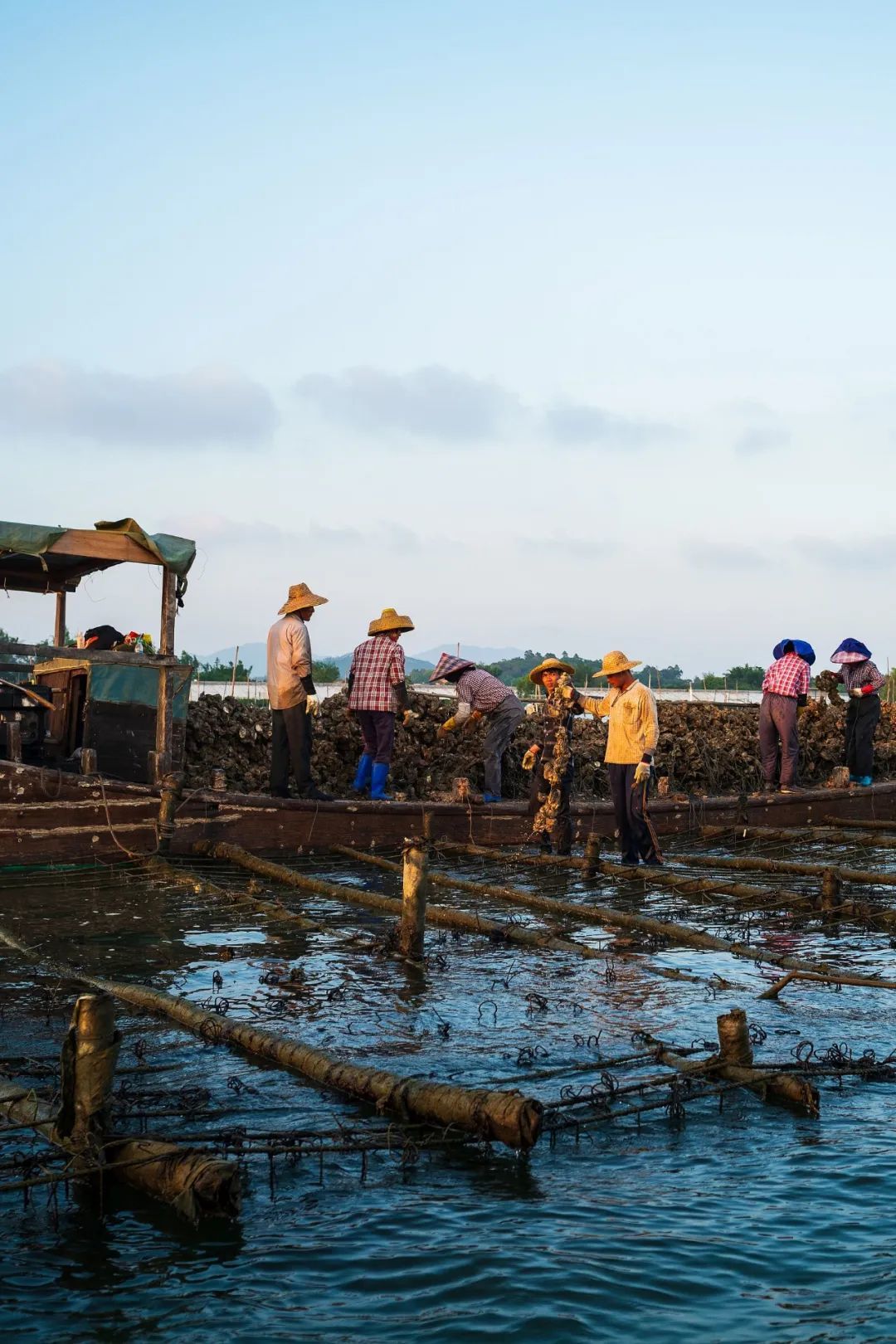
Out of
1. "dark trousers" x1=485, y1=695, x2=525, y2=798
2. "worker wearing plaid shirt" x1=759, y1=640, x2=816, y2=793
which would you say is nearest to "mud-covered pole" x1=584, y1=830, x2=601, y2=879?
"dark trousers" x1=485, y1=695, x2=525, y2=798

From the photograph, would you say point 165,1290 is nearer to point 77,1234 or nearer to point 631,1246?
point 77,1234

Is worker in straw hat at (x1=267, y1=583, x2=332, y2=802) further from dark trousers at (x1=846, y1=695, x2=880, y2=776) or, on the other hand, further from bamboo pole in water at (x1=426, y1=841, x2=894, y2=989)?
dark trousers at (x1=846, y1=695, x2=880, y2=776)

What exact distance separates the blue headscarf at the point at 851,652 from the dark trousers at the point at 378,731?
23.2 feet

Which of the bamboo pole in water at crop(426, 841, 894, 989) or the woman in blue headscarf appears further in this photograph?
the woman in blue headscarf

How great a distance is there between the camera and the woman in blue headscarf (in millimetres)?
18500

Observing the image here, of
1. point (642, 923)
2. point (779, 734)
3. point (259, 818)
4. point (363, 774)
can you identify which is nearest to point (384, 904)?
point (642, 923)

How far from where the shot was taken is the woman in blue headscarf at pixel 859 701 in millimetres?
18500

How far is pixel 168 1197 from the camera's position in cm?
496

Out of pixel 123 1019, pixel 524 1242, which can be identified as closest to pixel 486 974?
pixel 123 1019

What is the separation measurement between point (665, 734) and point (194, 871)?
34.1ft

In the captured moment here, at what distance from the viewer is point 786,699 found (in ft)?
55.8

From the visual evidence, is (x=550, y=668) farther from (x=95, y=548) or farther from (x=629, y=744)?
(x=95, y=548)

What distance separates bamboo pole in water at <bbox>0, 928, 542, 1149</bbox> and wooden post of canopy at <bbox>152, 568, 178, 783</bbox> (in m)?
5.68

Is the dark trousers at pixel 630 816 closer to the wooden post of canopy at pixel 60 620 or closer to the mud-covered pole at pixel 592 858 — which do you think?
the mud-covered pole at pixel 592 858
